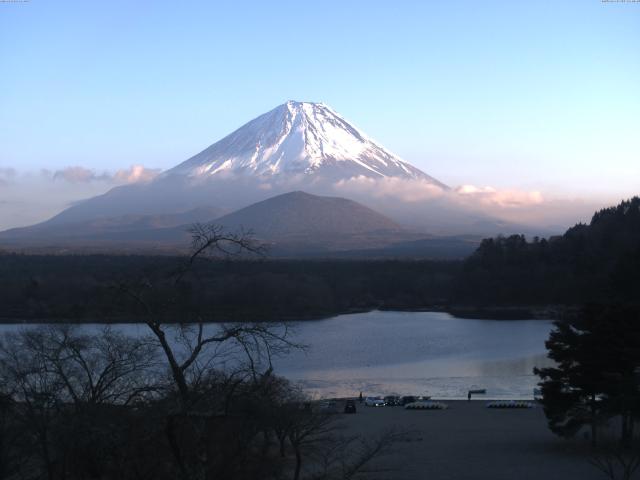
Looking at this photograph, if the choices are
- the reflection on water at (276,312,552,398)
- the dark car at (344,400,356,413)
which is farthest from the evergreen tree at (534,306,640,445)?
the reflection on water at (276,312,552,398)

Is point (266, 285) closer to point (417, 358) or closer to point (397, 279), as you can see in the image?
point (397, 279)

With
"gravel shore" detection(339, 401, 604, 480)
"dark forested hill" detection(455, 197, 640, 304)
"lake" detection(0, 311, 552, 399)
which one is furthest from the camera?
"dark forested hill" detection(455, 197, 640, 304)

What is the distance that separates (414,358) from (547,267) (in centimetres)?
1631

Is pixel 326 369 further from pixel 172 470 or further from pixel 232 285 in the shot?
pixel 172 470

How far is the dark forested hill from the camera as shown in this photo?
98.7 feet

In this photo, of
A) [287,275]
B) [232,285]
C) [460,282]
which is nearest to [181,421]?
[232,285]

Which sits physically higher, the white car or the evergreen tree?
the evergreen tree

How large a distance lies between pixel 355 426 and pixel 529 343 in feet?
35.6

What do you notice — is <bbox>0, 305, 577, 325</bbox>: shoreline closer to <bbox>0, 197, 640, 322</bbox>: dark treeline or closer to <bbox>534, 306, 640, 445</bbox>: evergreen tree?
<bbox>0, 197, 640, 322</bbox>: dark treeline

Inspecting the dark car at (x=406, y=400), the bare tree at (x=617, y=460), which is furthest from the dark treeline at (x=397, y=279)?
the bare tree at (x=617, y=460)

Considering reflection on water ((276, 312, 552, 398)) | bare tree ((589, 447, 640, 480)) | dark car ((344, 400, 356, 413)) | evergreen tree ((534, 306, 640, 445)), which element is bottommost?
reflection on water ((276, 312, 552, 398))

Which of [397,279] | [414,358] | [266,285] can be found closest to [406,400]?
[414,358]

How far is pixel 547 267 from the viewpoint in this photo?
A: 32.1 meters

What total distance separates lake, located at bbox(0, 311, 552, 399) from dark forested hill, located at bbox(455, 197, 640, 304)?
221 inches
